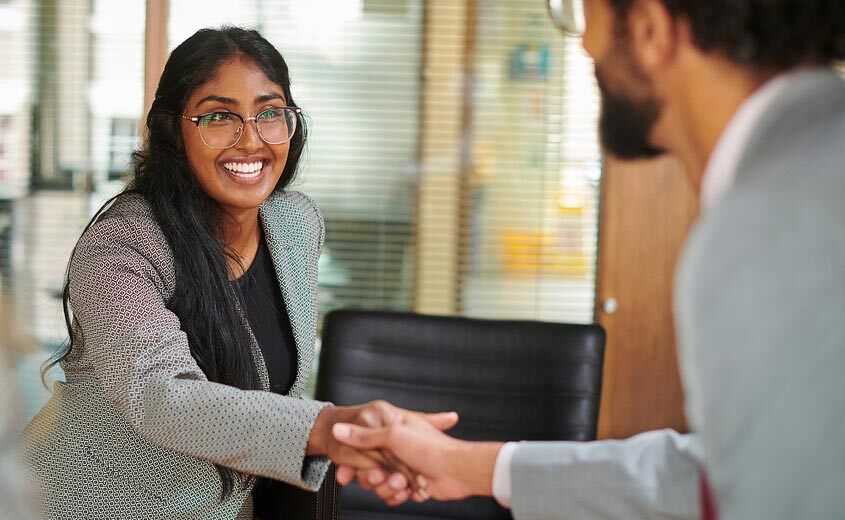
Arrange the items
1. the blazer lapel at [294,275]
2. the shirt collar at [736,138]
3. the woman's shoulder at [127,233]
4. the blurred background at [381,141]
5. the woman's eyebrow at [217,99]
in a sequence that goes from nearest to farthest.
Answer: the shirt collar at [736,138] < the woman's shoulder at [127,233] < the woman's eyebrow at [217,99] < the blazer lapel at [294,275] < the blurred background at [381,141]

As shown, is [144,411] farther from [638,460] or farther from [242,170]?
[638,460]

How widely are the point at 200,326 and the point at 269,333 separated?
0.99 feet

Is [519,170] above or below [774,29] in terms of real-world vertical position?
below

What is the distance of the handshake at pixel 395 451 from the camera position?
165 centimetres

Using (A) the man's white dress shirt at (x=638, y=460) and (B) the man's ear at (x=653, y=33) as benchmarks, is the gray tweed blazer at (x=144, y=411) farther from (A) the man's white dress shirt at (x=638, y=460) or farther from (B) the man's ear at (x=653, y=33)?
(B) the man's ear at (x=653, y=33)

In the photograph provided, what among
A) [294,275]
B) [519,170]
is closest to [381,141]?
[519,170]

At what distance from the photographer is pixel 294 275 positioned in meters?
2.33

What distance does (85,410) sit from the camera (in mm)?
1994

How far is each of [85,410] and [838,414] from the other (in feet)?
5.30

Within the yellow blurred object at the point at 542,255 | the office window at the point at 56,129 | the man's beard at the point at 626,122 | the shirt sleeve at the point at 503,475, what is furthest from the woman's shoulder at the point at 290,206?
the office window at the point at 56,129

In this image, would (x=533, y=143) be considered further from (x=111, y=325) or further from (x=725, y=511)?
(x=725, y=511)

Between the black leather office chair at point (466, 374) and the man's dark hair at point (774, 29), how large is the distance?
147 cm

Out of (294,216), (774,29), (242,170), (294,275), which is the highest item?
(774,29)

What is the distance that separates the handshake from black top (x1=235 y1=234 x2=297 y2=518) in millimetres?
503
